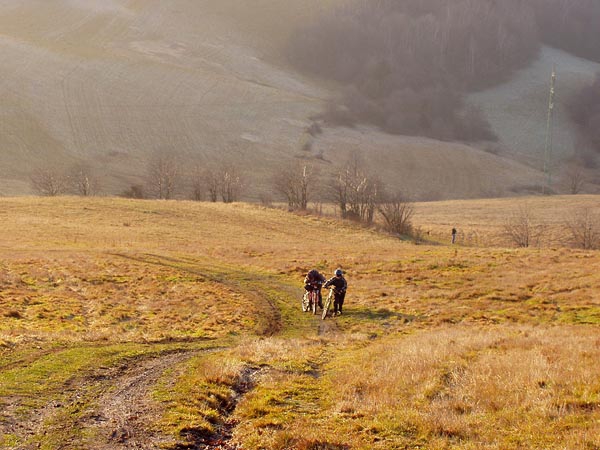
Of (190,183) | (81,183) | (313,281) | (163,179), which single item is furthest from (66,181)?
(313,281)

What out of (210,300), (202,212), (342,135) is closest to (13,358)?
(210,300)

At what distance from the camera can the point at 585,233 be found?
238 feet

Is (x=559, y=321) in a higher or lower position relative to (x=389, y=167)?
lower

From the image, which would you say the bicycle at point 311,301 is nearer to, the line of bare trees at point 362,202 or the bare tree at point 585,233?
the bare tree at point 585,233

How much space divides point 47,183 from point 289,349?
350ft

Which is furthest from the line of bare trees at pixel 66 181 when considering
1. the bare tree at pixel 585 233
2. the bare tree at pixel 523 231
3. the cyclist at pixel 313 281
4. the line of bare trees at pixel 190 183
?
the cyclist at pixel 313 281

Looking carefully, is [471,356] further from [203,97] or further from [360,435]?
[203,97]

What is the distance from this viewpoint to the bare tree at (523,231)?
78.2 m

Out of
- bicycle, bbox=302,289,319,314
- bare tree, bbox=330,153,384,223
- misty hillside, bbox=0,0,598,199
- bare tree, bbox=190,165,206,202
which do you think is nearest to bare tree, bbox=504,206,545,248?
bare tree, bbox=330,153,384,223

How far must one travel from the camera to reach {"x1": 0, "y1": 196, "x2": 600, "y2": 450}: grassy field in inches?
452

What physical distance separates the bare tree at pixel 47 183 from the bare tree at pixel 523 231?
77233mm

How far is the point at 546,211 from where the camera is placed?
4338 inches

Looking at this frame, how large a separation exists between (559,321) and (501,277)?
39.6ft

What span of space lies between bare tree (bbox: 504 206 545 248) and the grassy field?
1173 inches
